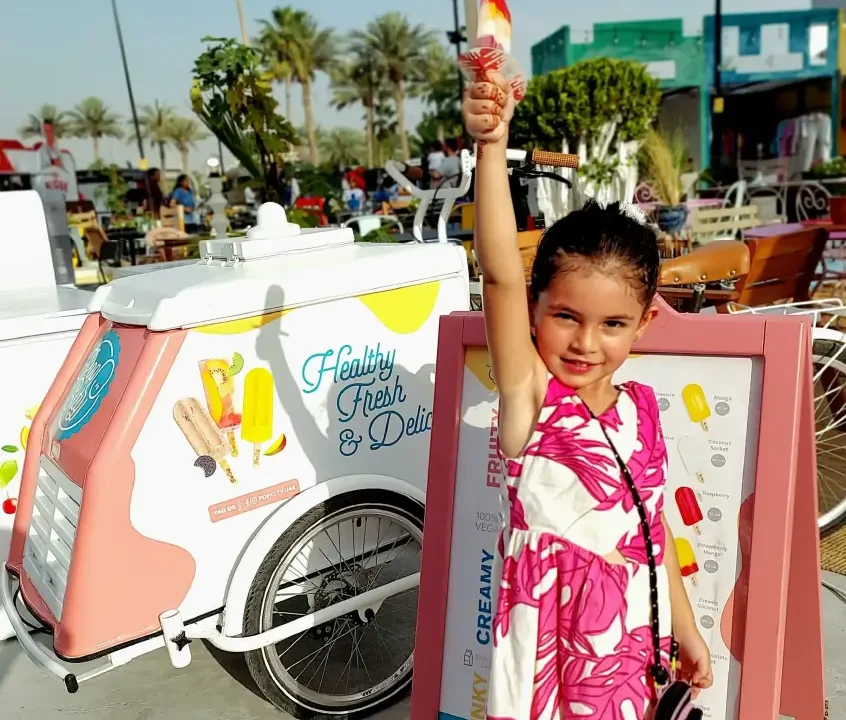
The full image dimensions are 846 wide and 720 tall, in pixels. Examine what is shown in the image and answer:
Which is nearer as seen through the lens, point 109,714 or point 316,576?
point 316,576

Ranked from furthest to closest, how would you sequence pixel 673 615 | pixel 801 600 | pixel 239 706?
pixel 239 706, pixel 801 600, pixel 673 615

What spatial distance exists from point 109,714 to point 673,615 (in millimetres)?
2068

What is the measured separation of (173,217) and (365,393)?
49.5 ft

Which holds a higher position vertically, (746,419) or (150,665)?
(746,419)

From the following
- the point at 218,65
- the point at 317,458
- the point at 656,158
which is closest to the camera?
the point at 317,458

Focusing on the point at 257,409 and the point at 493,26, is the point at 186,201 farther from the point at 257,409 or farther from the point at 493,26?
the point at 493,26

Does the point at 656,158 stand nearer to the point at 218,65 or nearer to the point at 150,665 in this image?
the point at 218,65

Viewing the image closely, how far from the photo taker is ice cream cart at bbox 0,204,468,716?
83.3 inches

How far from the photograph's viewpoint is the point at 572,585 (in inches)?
56.3

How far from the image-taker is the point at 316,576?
2.54 meters

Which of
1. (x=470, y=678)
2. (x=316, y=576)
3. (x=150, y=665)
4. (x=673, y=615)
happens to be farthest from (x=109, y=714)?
(x=673, y=615)

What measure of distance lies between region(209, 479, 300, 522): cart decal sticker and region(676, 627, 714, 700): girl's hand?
122cm

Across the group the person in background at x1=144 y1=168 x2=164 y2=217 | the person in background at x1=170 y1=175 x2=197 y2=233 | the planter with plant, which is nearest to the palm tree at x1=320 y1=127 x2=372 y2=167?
the person in background at x1=144 y1=168 x2=164 y2=217

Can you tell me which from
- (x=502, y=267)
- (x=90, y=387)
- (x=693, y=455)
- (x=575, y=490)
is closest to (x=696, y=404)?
(x=693, y=455)
